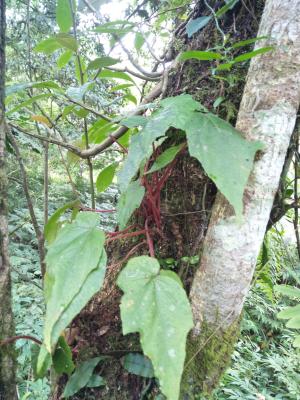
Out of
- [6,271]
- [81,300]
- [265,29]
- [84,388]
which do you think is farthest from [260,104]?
[84,388]

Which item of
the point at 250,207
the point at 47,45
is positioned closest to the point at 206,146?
the point at 250,207

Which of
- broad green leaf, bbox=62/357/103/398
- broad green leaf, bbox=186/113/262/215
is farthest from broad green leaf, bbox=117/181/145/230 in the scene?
broad green leaf, bbox=62/357/103/398

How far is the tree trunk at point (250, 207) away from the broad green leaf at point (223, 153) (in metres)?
0.06

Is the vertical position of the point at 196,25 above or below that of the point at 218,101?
above

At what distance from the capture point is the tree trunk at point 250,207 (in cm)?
58

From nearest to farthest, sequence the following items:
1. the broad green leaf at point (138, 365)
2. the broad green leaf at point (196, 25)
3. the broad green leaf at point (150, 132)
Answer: the broad green leaf at point (150, 132) → the broad green leaf at point (138, 365) → the broad green leaf at point (196, 25)

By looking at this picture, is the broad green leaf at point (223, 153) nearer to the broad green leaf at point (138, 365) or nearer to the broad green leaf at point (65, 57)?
the broad green leaf at point (138, 365)

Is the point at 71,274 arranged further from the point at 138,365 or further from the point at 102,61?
the point at 102,61

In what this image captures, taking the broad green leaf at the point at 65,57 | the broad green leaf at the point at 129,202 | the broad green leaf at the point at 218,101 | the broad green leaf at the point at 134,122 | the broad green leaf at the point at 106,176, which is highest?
the broad green leaf at the point at 65,57

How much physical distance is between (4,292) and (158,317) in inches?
12.7

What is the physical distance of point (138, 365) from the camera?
665 mm

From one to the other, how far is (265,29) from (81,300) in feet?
1.95

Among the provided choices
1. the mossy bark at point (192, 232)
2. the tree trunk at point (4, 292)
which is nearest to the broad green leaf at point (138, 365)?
the mossy bark at point (192, 232)

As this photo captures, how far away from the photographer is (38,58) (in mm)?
2324
